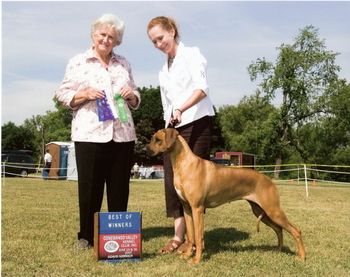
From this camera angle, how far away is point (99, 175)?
16.8ft

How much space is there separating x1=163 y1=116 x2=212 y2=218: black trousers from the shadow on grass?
64cm

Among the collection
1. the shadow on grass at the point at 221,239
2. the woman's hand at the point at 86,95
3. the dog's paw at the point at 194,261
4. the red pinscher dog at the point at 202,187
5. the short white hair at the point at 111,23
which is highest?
the short white hair at the point at 111,23

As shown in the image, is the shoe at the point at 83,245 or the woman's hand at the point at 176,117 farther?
the shoe at the point at 83,245

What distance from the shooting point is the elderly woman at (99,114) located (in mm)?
4922

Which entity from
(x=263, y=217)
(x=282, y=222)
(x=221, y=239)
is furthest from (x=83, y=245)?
(x=282, y=222)

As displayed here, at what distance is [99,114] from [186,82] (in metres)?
1.00

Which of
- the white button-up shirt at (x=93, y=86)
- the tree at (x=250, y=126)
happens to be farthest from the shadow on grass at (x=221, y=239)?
the tree at (x=250, y=126)

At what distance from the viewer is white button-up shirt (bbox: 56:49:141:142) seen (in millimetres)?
4953

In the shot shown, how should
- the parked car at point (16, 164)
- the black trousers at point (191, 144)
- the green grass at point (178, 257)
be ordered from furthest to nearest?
the parked car at point (16, 164) < the black trousers at point (191, 144) < the green grass at point (178, 257)

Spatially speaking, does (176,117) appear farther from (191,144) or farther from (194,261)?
(194,261)

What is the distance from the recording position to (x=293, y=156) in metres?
47.0

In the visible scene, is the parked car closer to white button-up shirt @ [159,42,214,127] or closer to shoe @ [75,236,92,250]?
shoe @ [75,236,92,250]

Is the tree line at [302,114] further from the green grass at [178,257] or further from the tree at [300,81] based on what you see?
the green grass at [178,257]

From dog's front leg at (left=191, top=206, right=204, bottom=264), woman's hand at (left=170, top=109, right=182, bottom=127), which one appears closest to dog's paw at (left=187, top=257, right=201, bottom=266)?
dog's front leg at (left=191, top=206, right=204, bottom=264)
